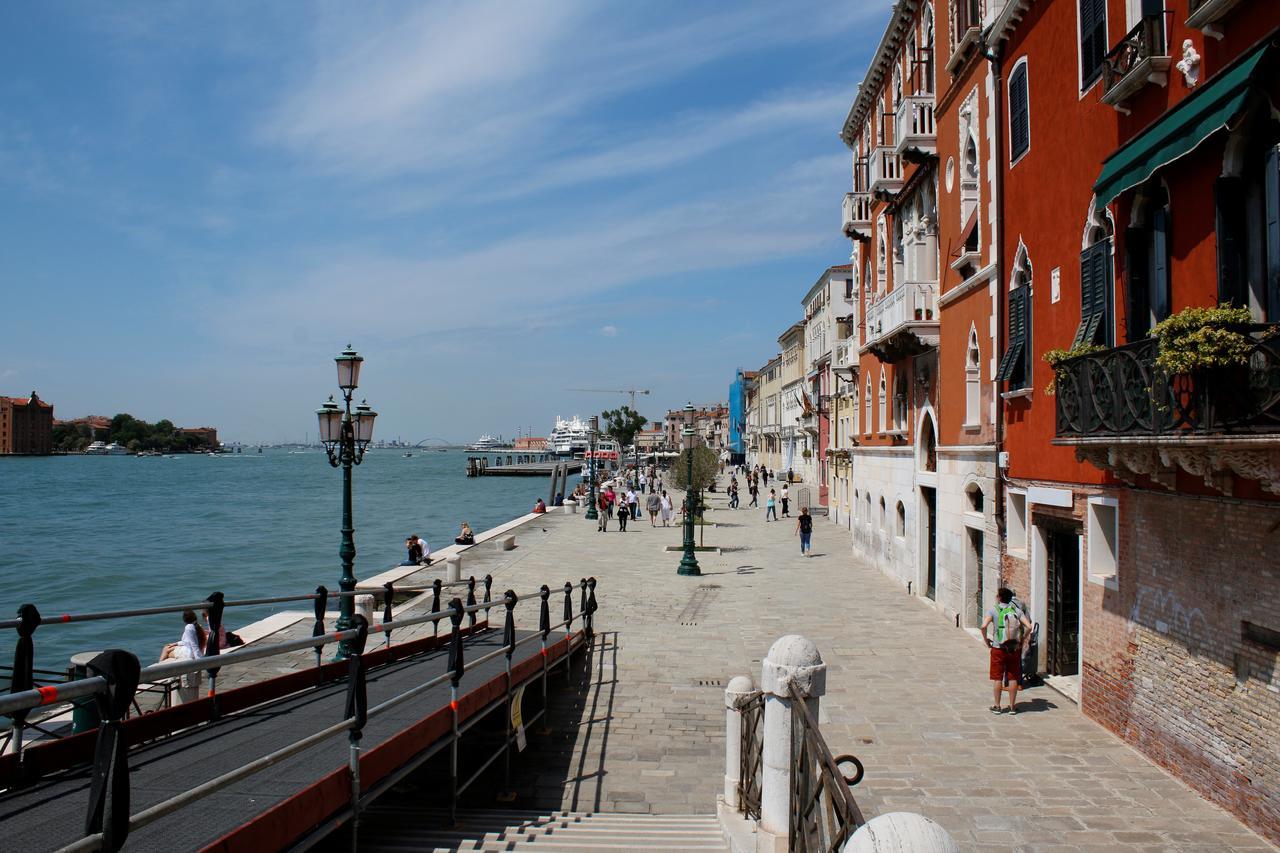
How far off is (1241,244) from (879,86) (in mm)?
19603

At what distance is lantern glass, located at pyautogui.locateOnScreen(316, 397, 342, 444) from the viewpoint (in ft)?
49.4

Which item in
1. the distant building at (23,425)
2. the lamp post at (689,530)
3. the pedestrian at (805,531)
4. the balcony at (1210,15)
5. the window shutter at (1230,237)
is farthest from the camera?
the distant building at (23,425)

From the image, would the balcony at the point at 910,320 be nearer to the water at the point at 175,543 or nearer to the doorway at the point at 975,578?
the doorway at the point at 975,578

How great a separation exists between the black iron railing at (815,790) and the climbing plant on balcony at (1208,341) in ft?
13.4

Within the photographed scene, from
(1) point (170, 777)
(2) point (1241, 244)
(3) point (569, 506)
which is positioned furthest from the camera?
(3) point (569, 506)

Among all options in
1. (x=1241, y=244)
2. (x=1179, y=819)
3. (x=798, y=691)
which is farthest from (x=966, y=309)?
(x=798, y=691)

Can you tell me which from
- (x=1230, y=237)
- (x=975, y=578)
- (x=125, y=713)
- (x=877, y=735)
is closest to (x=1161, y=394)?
(x=1230, y=237)

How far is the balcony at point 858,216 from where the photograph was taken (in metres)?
27.7

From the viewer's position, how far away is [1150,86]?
9.70 m

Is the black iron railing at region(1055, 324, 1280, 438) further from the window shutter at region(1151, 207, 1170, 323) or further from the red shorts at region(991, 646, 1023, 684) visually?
the red shorts at region(991, 646, 1023, 684)

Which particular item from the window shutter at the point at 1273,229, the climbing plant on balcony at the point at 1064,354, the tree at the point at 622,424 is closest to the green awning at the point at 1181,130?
the window shutter at the point at 1273,229

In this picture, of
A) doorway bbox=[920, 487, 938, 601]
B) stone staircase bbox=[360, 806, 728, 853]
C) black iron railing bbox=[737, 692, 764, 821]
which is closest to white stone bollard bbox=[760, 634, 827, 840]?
black iron railing bbox=[737, 692, 764, 821]

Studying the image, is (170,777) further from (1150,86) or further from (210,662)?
(1150,86)

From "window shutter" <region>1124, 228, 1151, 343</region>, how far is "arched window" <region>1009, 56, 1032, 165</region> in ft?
13.4
